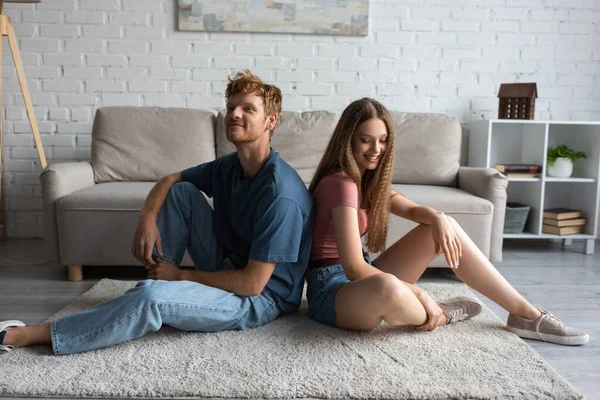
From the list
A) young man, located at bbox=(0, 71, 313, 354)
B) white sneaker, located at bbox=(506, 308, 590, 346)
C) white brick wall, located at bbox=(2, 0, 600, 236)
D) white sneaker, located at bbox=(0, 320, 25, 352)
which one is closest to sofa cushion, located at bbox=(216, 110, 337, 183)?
white brick wall, located at bbox=(2, 0, 600, 236)

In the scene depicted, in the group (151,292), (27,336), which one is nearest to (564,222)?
(151,292)

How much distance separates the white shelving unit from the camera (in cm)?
342

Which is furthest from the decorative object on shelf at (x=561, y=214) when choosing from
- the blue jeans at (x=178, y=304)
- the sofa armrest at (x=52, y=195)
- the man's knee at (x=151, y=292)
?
the sofa armrest at (x=52, y=195)

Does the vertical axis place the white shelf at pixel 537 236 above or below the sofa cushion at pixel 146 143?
below

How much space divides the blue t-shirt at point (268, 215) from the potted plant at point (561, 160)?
2.18 meters

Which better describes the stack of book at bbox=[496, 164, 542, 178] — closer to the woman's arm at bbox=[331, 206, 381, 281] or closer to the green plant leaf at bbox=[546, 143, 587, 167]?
the green plant leaf at bbox=[546, 143, 587, 167]

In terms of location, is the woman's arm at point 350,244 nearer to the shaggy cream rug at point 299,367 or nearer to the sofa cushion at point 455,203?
the shaggy cream rug at point 299,367

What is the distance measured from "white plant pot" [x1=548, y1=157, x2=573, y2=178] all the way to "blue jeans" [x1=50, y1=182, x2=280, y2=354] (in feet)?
7.46

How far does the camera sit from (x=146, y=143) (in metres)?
3.23

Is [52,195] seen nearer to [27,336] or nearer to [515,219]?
[27,336]

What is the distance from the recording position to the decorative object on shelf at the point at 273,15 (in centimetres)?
354

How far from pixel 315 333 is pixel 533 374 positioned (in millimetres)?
675

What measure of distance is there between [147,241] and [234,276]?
0.35m

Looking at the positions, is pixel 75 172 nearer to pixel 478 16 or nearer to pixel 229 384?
pixel 229 384
